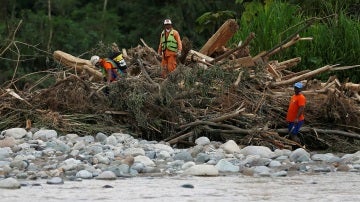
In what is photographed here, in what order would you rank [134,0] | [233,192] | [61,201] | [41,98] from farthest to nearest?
[134,0] < [41,98] < [233,192] < [61,201]

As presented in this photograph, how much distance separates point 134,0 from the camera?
3841cm

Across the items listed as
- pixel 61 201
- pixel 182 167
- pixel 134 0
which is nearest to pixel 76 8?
pixel 134 0

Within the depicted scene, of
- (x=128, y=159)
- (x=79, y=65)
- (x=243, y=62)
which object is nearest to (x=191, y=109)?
(x=243, y=62)

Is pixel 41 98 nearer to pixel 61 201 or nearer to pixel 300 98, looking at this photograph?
pixel 300 98

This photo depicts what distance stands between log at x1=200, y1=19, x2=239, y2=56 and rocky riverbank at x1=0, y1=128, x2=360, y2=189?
152 inches

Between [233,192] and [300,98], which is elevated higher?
[300,98]

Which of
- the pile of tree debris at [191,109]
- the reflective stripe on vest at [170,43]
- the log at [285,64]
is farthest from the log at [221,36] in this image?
the pile of tree debris at [191,109]

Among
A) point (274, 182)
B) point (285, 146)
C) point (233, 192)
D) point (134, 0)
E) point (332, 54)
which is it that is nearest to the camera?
point (233, 192)

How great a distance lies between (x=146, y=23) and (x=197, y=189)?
84.7 ft

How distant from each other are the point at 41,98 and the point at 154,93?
2.02 meters

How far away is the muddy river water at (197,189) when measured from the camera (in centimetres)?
1083

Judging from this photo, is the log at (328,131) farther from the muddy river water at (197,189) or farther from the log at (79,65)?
the log at (79,65)

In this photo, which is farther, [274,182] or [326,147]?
[326,147]

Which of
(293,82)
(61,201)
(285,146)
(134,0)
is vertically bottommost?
(61,201)
